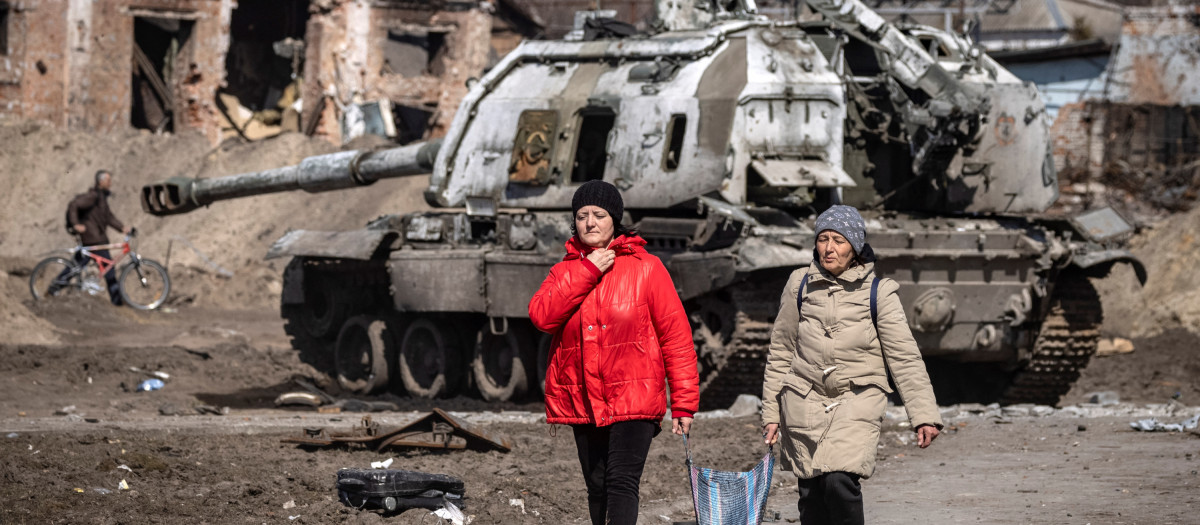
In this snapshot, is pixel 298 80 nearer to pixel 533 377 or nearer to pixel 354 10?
pixel 354 10

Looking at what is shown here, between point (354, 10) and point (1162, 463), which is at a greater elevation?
point (354, 10)

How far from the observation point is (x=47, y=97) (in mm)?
28094

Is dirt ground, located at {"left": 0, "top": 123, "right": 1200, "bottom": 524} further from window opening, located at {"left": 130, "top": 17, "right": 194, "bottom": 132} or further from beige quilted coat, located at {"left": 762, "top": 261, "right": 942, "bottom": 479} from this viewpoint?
window opening, located at {"left": 130, "top": 17, "right": 194, "bottom": 132}

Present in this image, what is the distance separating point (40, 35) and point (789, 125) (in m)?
20.6

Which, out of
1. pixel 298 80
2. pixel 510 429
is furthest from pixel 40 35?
pixel 510 429

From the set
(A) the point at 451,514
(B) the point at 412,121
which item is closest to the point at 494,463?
(A) the point at 451,514

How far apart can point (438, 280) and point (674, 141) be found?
7.56 feet

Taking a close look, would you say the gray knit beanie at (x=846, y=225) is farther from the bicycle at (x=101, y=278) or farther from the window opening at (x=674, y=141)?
the bicycle at (x=101, y=278)

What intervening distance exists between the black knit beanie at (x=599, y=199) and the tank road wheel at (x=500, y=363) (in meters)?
6.93

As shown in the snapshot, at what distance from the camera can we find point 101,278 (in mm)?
18766

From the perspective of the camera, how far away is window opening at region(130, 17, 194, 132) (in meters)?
29.3

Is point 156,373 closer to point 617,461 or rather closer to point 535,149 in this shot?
point 535,149

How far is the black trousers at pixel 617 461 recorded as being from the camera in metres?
5.22

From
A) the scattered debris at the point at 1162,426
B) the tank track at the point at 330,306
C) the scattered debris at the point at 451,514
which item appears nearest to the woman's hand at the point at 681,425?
the scattered debris at the point at 451,514
